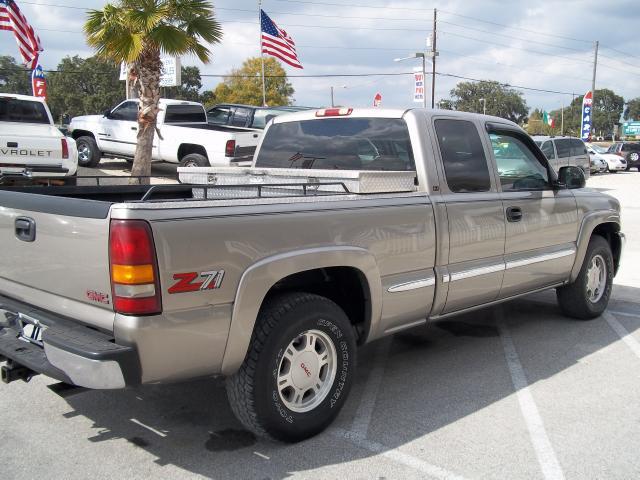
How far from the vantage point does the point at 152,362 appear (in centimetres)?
284

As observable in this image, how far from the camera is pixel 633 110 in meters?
153

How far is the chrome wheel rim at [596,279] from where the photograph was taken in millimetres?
6066

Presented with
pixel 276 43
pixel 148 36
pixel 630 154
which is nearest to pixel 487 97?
pixel 630 154

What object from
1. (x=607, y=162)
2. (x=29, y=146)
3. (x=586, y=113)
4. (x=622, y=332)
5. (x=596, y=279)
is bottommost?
(x=622, y=332)

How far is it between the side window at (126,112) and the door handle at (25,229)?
43.8ft

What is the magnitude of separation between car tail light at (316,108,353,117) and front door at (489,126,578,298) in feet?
3.78

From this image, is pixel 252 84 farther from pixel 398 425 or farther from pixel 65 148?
pixel 398 425

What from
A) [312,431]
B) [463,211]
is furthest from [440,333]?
[312,431]

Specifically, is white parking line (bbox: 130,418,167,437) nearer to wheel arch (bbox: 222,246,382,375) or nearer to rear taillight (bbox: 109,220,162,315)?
wheel arch (bbox: 222,246,382,375)

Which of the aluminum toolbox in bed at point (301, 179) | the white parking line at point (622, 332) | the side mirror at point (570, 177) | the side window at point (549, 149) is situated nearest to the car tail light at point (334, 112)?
the aluminum toolbox in bed at point (301, 179)

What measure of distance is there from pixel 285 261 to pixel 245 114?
13.2 metres

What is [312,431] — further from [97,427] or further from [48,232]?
[48,232]

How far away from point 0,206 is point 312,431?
7.07 ft

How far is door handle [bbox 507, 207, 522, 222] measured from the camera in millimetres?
4790
